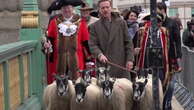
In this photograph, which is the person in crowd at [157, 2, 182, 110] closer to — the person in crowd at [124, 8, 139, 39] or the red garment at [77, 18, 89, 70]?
the red garment at [77, 18, 89, 70]

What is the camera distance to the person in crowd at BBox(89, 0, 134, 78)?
894 centimetres

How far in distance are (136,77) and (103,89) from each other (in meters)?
0.79

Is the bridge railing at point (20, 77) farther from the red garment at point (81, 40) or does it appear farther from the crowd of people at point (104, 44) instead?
the red garment at point (81, 40)

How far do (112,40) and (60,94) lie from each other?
1623 millimetres

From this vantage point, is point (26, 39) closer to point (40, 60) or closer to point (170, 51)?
point (40, 60)

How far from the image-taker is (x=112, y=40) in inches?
353

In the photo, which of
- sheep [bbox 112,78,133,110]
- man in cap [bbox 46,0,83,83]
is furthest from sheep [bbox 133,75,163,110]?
man in cap [bbox 46,0,83,83]

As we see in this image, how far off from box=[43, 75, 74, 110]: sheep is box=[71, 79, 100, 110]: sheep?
0.10 meters

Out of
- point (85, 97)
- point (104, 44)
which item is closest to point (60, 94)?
point (85, 97)

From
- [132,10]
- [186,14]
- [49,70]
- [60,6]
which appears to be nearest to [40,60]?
[49,70]

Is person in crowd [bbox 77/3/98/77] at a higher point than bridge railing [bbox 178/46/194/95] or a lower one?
higher

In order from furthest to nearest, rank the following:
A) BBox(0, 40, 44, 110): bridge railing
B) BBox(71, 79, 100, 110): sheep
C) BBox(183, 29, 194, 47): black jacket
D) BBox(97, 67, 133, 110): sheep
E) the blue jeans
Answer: BBox(183, 29, 194, 47): black jacket → the blue jeans → BBox(0, 40, 44, 110): bridge railing → BBox(97, 67, 133, 110): sheep → BBox(71, 79, 100, 110): sheep

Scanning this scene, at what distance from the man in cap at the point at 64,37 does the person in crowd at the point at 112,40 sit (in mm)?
343

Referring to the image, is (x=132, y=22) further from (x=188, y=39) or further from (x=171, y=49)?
(x=188, y=39)
